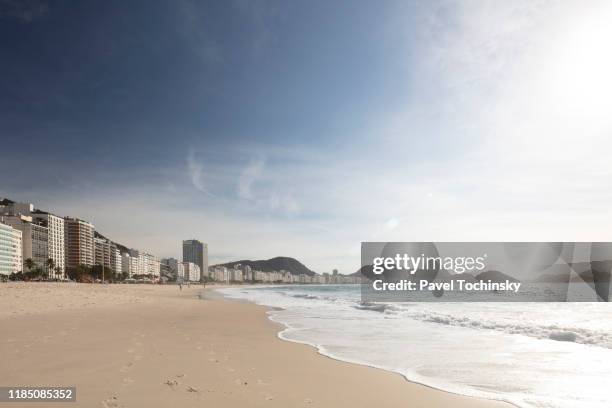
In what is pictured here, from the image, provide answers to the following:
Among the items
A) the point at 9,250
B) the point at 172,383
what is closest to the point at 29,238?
the point at 9,250

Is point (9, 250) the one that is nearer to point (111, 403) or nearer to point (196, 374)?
point (196, 374)

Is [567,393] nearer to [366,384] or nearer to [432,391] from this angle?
[432,391]

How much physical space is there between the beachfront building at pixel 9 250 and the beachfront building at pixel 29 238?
888 centimetres

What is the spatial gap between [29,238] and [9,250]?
23658 mm

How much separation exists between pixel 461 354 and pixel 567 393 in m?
4.18

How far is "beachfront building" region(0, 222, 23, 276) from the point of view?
153m

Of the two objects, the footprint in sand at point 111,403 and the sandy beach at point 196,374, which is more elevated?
the footprint in sand at point 111,403

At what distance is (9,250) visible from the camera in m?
158

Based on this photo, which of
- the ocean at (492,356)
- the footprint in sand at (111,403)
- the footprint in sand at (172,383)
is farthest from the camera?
the ocean at (492,356)

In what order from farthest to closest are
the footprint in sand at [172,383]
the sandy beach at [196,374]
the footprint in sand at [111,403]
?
the footprint in sand at [172,383] → the sandy beach at [196,374] → the footprint in sand at [111,403]

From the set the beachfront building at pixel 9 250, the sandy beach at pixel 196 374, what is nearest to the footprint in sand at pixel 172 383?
the sandy beach at pixel 196 374

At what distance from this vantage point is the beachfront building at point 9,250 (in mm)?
152750

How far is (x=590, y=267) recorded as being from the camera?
293 ft

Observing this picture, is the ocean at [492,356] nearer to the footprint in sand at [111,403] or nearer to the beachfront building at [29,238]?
the footprint in sand at [111,403]
